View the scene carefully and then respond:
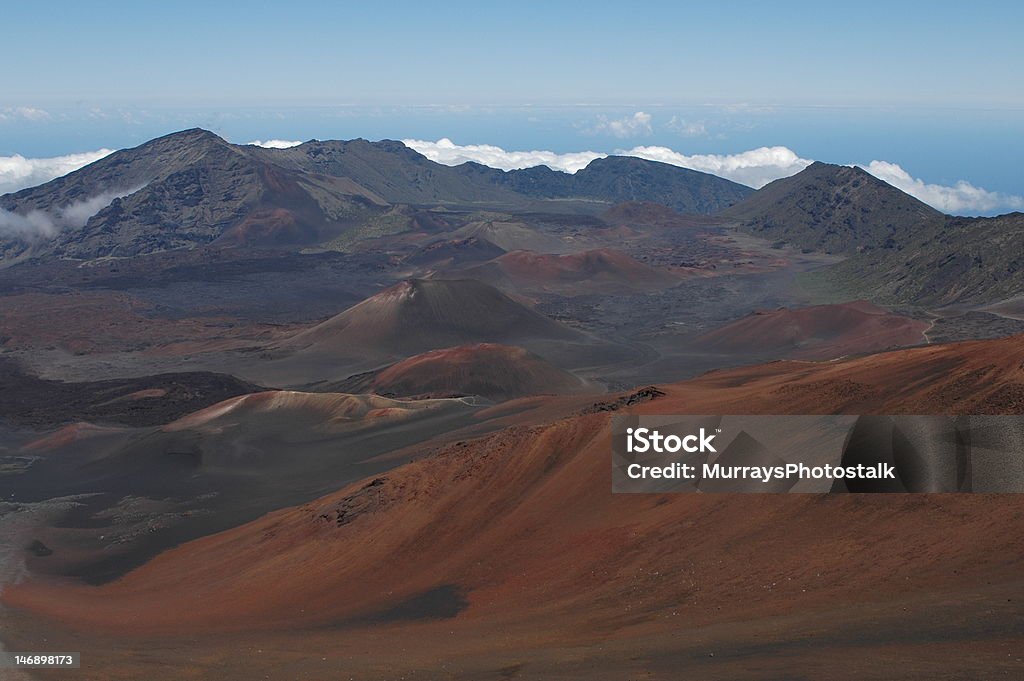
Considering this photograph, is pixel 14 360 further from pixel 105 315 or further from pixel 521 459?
pixel 521 459

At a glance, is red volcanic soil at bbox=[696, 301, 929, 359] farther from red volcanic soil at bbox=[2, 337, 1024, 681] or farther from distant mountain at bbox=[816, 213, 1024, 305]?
red volcanic soil at bbox=[2, 337, 1024, 681]

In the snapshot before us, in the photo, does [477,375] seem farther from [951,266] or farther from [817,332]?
[951,266]

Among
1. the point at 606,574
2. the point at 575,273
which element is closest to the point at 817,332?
the point at 575,273

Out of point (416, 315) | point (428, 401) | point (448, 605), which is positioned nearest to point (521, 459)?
point (448, 605)

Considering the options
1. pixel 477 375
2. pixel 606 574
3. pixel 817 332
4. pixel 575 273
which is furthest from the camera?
pixel 575 273

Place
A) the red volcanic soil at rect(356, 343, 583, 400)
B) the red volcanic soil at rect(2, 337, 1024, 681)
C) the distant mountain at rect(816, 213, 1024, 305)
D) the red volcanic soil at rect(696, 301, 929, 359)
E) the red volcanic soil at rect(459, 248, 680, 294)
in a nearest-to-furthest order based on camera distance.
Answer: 1. the red volcanic soil at rect(2, 337, 1024, 681)
2. the red volcanic soil at rect(356, 343, 583, 400)
3. the red volcanic soil at rect(696, 301, 929, 359)
4. the distant mountain at rect(816, 213, 1024, 305)
5. the red volcanic soil at rect(459, 248, 680, 294)

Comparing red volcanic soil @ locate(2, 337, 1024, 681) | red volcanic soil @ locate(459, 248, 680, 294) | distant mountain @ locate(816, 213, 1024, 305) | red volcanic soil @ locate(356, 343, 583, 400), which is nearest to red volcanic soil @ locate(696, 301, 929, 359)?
distant mountain @ locate(816, 213, 1024, 305)
